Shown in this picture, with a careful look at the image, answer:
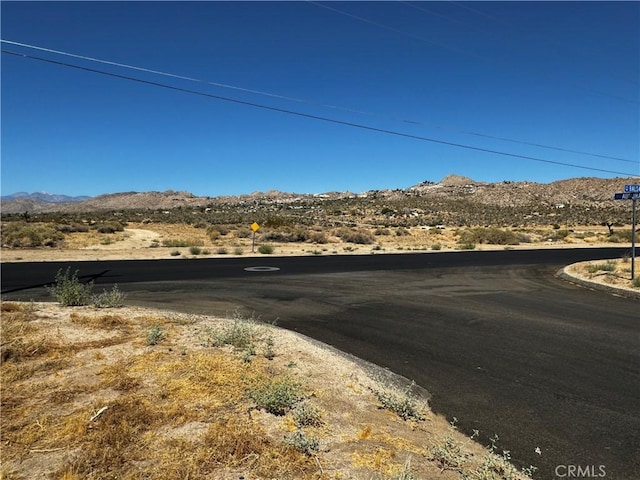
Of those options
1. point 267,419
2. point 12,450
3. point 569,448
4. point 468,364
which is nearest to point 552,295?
point 468,364

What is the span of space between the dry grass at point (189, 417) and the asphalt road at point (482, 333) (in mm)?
968

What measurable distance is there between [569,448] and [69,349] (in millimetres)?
6693

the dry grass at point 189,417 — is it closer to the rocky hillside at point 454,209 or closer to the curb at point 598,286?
the curb at point 598,286

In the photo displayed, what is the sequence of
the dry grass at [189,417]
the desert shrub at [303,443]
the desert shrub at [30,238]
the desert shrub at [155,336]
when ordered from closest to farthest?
the dry grass at [189,417] < the desert shrub at [303,443] < the desert shrub at [155,336] < the desert shrub at [30,238]

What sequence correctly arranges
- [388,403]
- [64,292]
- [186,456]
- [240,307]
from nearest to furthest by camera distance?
[186,456] < [388,403] < [64,292] < [240,307]

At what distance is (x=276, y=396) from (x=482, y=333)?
570 centimetres

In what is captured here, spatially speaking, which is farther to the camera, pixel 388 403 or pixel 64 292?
pixel 64 292

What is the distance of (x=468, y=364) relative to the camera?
23.9 ft

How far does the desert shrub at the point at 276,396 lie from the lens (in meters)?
4.99

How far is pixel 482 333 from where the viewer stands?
30.6ft

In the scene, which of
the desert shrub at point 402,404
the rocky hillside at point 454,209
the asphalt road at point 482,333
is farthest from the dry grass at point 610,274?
the rocky hillside at point 454,209

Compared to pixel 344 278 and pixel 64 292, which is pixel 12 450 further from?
pixel 344 278

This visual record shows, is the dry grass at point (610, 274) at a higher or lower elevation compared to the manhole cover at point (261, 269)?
higher

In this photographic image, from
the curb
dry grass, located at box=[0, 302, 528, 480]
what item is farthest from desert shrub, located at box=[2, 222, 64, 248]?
the curb
